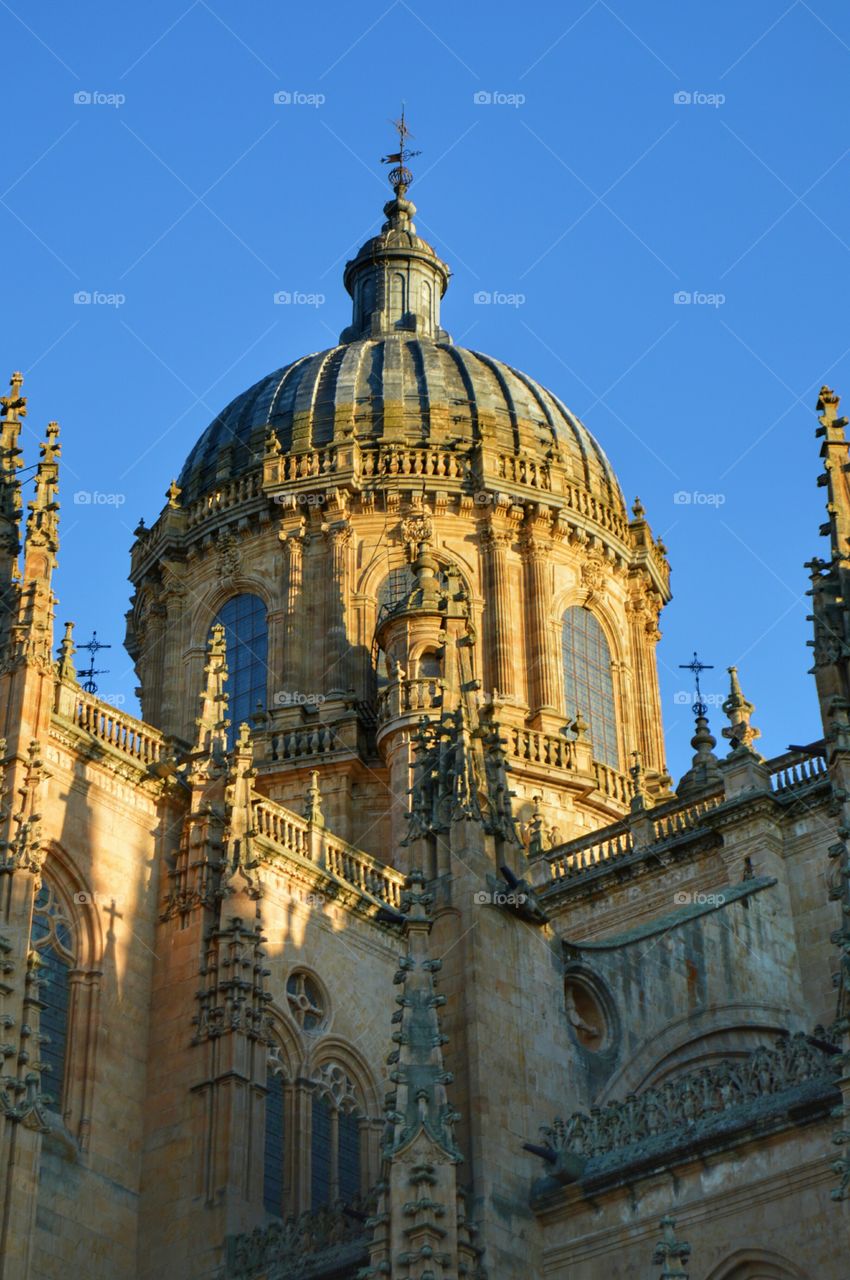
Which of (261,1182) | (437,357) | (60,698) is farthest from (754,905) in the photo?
(437,357)

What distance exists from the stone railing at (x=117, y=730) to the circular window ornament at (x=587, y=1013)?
30.2ft

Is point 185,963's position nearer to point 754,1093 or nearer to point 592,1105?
point 592,1105

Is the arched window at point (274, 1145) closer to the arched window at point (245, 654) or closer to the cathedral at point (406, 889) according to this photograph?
the cathedral at point (406, 889)

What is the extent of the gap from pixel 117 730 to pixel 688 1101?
14163mm

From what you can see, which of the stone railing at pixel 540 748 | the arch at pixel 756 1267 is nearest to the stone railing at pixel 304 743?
the stone railing at pixel 540 748

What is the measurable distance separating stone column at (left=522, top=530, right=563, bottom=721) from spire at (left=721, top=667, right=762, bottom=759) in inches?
275

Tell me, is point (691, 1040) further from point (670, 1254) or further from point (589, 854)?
point (670, 1254)

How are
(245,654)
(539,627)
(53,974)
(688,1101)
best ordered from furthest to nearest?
(245,654) < (539,627) < (53,974) < (688,1101)

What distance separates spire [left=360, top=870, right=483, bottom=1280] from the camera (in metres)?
24.2

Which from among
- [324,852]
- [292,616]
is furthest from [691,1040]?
[292,616]

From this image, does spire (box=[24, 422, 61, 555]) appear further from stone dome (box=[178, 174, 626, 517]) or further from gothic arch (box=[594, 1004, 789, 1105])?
stone dome (box=[178, 174, 626, 517])

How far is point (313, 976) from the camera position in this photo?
125ft

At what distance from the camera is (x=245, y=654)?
54188 mm

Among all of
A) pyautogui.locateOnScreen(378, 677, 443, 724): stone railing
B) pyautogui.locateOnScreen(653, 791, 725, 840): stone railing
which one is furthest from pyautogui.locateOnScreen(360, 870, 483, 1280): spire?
pyautogui.locateOnScreen(378, 677, 443, 724): stone railing
